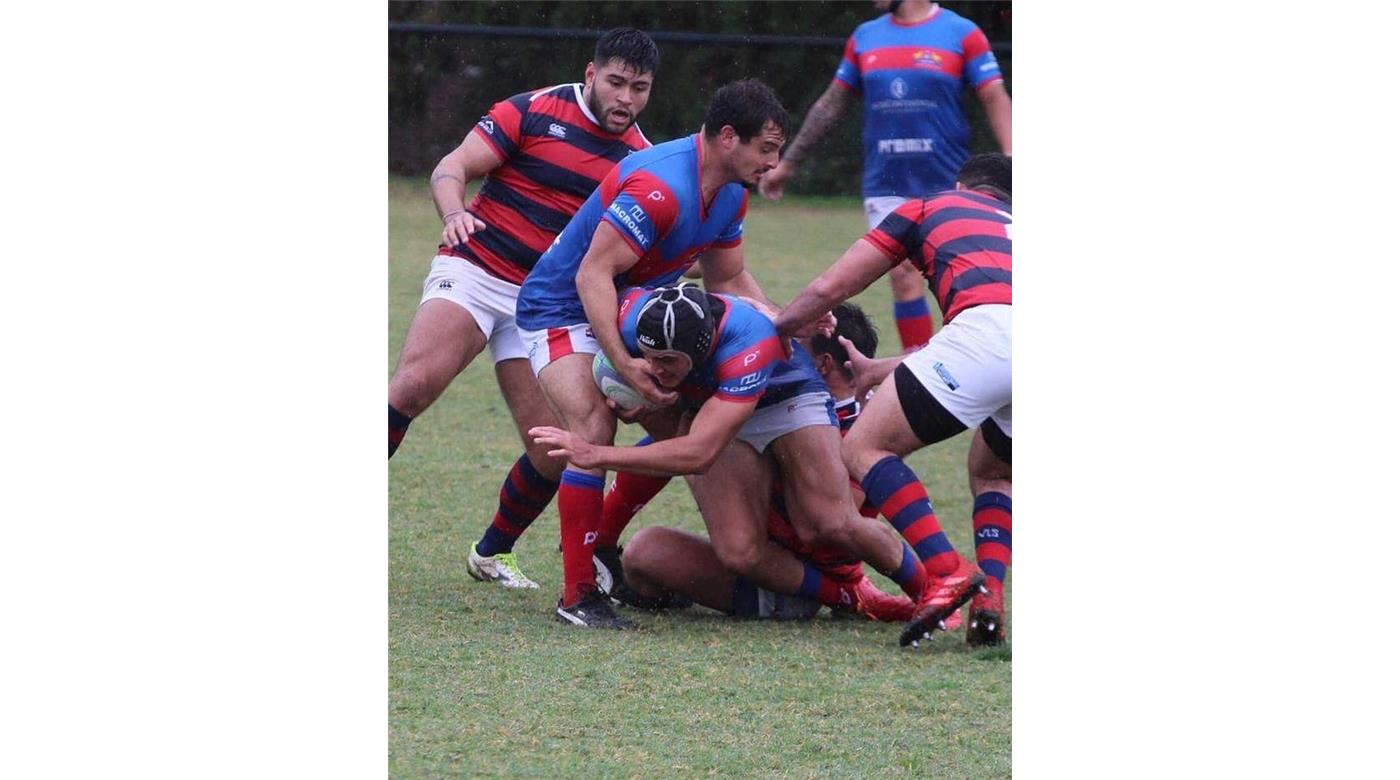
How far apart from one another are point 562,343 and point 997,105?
328 cm

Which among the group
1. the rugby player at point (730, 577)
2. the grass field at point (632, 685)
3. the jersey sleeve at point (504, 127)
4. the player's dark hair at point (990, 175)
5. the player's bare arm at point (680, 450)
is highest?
the jersey sleeve at point (504, 127)

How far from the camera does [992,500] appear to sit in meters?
4.37

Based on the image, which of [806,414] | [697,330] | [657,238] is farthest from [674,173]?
[806,414]

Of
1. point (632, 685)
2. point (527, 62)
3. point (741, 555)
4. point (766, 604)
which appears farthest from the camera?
point (527, 62)

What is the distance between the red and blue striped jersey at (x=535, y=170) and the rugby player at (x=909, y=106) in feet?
6.30

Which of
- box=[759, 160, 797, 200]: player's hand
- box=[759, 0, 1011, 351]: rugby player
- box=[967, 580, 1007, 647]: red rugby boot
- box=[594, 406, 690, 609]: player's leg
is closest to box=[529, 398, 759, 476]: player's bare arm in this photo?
box=[594, 406, 690, 609]: player's leg

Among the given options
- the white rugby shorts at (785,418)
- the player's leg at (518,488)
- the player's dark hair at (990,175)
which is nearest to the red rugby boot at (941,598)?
→ the white rugby shorts at (785,418)

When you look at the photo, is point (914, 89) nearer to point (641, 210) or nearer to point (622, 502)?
point (622, 502)

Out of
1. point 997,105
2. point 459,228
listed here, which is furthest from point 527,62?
point 997,105

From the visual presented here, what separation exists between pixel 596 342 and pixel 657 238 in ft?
1.03

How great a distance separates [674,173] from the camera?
13.4ft

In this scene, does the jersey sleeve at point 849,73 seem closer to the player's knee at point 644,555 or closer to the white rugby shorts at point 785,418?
the white rugby shorts at point 785,418

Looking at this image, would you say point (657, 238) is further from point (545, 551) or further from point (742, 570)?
point (545, 551)

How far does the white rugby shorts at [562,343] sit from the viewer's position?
425cm
